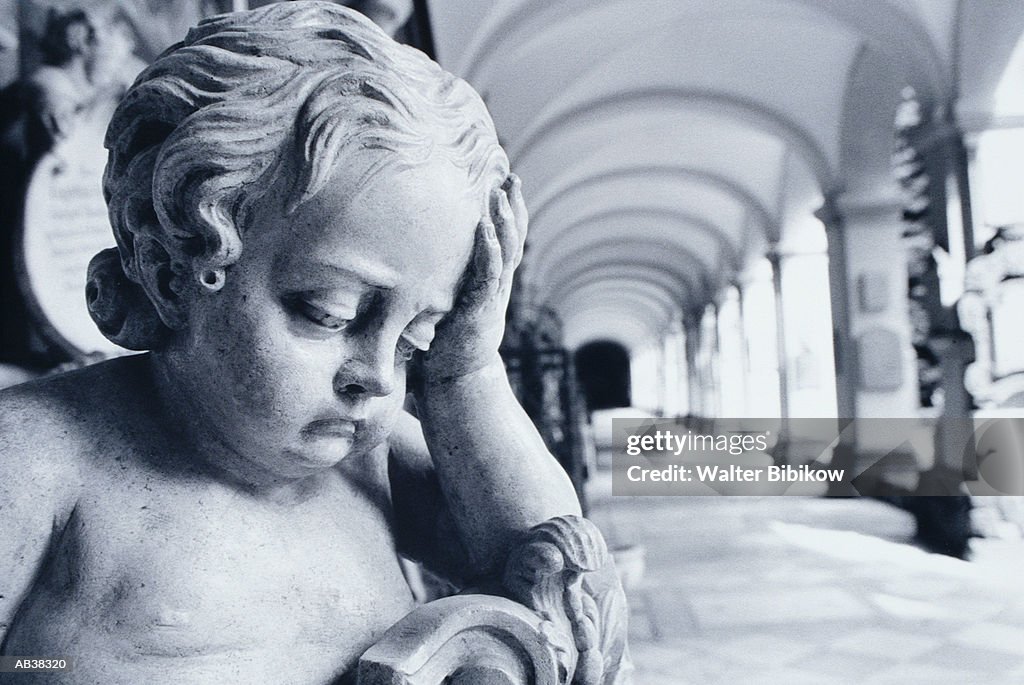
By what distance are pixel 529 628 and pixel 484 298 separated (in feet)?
1.04

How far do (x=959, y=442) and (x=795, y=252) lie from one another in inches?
265

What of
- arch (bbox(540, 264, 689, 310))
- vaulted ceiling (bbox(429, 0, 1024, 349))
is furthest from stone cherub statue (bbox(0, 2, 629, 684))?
arch (bbox(540, 264, 689, 310))

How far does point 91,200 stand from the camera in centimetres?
231

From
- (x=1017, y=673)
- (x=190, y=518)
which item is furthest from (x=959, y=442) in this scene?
(x=190, y=518)

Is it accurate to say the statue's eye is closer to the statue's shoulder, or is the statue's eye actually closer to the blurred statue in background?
the statue's shoulder

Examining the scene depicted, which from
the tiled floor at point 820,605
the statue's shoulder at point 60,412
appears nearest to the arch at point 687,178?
the tiled floor at point 820,605

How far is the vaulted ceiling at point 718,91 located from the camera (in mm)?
6941

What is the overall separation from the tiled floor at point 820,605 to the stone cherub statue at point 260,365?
10.6ft

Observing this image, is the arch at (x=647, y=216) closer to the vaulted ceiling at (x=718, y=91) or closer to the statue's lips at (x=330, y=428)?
the vaulted ceiling at (x=718, y=91)

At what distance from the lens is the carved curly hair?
75cm

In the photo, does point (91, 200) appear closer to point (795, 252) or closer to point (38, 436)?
point (38, 436)

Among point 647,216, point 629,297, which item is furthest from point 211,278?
point 629,297

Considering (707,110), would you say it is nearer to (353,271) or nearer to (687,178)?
(687,178)

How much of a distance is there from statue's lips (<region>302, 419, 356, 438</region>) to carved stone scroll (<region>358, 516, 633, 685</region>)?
19 centimetres
